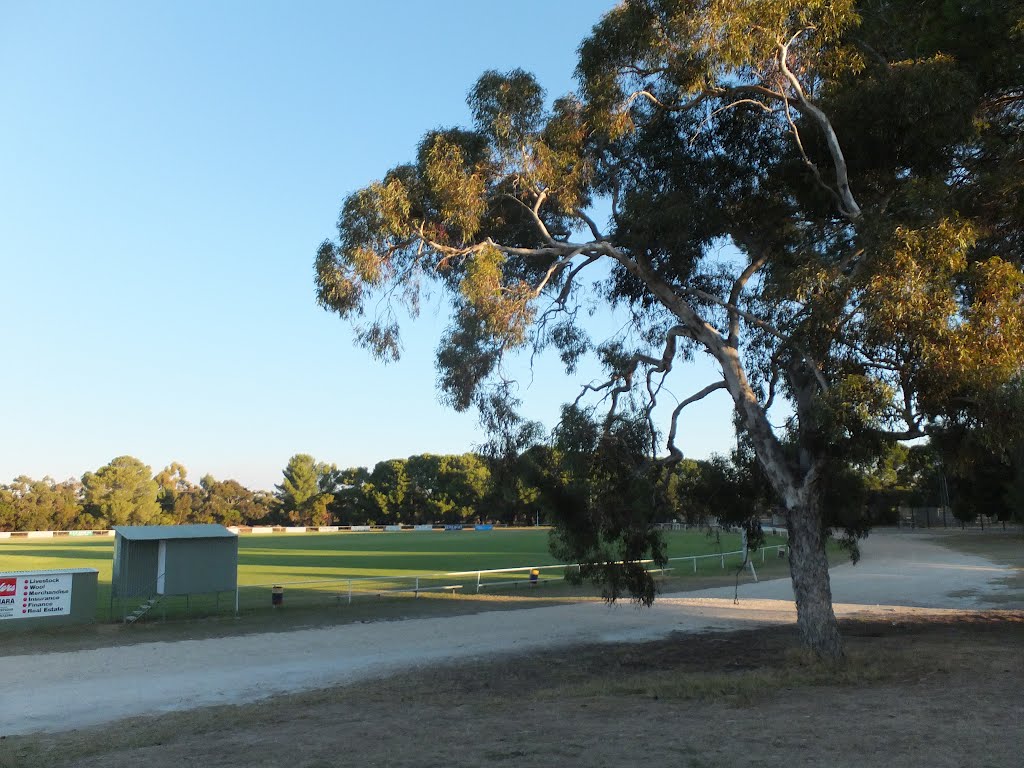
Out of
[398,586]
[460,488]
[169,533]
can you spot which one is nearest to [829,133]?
[169,533]

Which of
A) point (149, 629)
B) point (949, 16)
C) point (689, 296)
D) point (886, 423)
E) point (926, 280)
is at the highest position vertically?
point (949, 16)

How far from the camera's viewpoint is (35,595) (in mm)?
19594

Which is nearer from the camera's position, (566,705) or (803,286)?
(566,705)

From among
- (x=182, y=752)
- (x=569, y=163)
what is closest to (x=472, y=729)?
(x=182, y=752)

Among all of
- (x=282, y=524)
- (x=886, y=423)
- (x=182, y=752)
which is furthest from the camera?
(x=282, y=524)

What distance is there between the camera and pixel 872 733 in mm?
8055

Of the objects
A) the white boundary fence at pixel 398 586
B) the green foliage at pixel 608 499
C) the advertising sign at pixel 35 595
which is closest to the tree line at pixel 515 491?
the green foliage at pixel 608 499

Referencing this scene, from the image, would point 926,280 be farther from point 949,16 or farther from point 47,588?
point 47,588

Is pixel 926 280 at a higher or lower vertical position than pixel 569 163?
lower

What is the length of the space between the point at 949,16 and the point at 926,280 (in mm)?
7157

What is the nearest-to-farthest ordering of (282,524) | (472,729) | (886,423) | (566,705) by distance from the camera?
(472,729)
(566,705)
(886,423)
(282,524)

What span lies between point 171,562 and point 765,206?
1719cm

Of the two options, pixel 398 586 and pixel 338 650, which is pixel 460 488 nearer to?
pixel 398 586

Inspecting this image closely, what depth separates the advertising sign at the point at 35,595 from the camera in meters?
19.2
